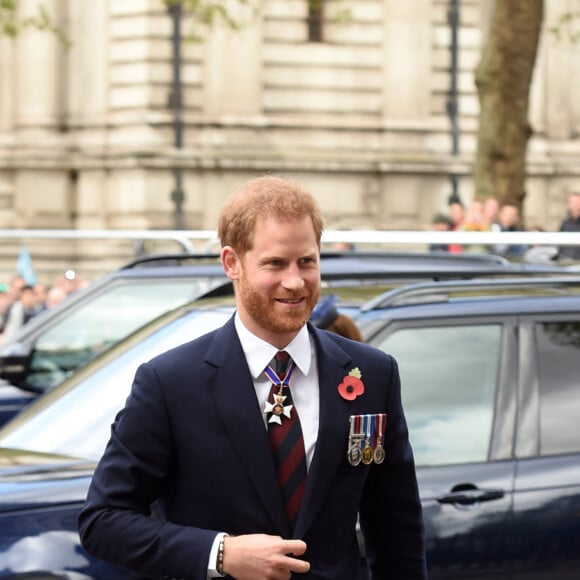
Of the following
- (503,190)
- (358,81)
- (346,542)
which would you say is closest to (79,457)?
(346,542)

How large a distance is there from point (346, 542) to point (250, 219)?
699 millimetres

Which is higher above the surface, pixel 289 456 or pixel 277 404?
pixel 277 404

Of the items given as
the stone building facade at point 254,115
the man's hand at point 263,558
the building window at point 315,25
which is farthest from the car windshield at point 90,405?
the building window at point 315,25

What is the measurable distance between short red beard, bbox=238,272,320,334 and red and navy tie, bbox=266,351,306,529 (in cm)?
13

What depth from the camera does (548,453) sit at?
18.6 ft

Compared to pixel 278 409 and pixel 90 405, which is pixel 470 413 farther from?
pixel 278 409

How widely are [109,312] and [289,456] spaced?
5.46 metres

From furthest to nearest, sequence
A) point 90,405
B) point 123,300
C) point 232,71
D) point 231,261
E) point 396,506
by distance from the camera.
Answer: point 232,71 → point 123,300 → point 90,405 → point 396,506 → point 231,261

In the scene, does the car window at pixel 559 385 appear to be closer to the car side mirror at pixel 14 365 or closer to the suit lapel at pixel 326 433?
the suit lapel at pixel 326 433

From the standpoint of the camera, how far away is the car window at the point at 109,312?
8711 millimetres

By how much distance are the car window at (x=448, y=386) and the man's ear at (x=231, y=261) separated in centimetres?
219

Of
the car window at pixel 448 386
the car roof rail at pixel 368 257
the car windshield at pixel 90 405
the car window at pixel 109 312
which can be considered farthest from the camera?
the car roof rail at pixel 368 257

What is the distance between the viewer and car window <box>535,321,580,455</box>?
571 centimetres

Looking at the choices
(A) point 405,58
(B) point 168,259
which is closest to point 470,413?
(B) point 168,259
